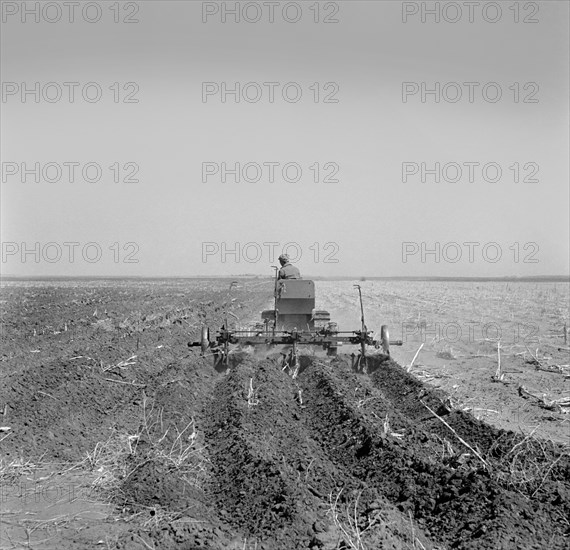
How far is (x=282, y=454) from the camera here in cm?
664

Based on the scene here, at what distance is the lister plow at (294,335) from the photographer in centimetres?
1230

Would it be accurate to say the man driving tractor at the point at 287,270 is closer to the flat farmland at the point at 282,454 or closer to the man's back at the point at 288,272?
the man's back at the point at 288,272

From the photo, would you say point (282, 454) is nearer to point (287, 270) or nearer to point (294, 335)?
point (294, 335)

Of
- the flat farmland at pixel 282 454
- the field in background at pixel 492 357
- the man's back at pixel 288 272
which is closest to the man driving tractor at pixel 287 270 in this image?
the man's back at pixel 288 272

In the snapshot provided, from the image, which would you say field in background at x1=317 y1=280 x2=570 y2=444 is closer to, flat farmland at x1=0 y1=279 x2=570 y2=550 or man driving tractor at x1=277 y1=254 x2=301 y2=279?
flat farmland at x1=0 y1=279 x2=570 y2=550

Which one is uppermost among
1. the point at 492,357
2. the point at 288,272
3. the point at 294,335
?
the point at 288,272

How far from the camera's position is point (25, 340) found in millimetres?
16938

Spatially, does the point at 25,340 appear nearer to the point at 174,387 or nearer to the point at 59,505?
the point at 174,387

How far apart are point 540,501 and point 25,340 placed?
1482cm

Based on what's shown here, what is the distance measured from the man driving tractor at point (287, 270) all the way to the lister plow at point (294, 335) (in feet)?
1.34

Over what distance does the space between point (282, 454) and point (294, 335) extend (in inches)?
221

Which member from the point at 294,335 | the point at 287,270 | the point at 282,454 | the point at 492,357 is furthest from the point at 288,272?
the point at 282,454

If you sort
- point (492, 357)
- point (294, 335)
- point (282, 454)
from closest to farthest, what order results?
point (282, 454) → point (294, 335) → point (492, 357)

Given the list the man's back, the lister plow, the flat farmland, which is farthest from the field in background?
the man's back
